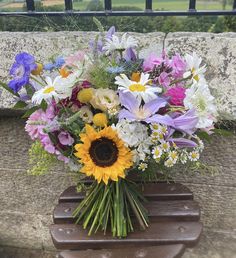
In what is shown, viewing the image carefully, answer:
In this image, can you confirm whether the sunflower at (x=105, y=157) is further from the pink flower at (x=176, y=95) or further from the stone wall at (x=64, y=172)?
the stone wall at (x=64, y=172)

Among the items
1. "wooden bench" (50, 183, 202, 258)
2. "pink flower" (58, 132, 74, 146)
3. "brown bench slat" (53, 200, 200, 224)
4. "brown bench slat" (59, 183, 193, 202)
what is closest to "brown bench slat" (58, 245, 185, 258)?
"wooden bench" (50, 183, 202, 258)

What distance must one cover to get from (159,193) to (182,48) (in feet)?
1.95

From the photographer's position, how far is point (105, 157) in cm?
125

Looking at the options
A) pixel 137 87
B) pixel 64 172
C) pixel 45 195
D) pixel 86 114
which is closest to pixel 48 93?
pixel 86 114

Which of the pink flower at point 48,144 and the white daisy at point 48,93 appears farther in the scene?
the pink flower at point 48,144

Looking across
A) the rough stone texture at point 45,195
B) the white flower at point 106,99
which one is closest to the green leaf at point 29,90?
the white flower at point 106,99

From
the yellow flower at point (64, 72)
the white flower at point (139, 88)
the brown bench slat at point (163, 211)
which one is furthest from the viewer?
the brown bench slat at point (163, 211)

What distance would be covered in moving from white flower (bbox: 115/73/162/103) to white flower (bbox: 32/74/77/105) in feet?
0.41

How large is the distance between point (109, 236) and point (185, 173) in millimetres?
713

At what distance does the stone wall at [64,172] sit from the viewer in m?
1.76

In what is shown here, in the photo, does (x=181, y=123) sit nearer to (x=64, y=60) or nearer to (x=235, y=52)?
(x=64, y=60)

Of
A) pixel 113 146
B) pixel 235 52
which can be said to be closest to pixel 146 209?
pixel 113 146

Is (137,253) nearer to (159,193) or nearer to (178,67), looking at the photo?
(159,193)

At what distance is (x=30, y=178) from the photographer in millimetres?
2166
